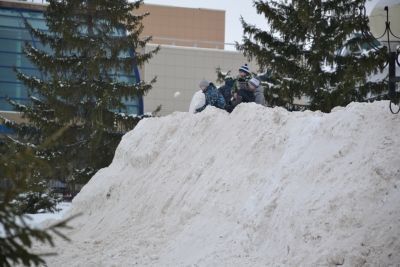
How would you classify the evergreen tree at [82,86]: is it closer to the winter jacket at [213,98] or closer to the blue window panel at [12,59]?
the winter jacket at [213,98]

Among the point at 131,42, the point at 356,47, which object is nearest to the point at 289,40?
the point at 356,47

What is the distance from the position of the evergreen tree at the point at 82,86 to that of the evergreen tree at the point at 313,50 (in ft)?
18.5

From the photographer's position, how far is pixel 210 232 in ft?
28.8

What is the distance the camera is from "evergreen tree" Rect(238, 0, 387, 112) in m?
16.4

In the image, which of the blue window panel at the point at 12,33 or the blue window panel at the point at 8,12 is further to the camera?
the blue window panel at the point at 8,12

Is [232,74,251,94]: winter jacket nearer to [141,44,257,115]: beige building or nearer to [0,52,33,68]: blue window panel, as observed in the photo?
[141,44,257,115]: beige building

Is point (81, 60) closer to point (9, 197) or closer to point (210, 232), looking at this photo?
point (210, 232)

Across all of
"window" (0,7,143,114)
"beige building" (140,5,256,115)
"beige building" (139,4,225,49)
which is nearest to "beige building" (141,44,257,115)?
"beige building" (140,5,256,115)

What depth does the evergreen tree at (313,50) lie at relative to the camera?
1642 centimetres

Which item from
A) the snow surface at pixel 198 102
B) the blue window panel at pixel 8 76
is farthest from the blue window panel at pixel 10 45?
Result: the snow surface at pixel 198 102

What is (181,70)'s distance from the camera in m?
33.9

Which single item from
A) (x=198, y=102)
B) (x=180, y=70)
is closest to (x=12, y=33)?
(x=180, y=70)

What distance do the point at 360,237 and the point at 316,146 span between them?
196cm

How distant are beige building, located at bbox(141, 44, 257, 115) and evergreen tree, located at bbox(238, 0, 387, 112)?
49.4 feet
